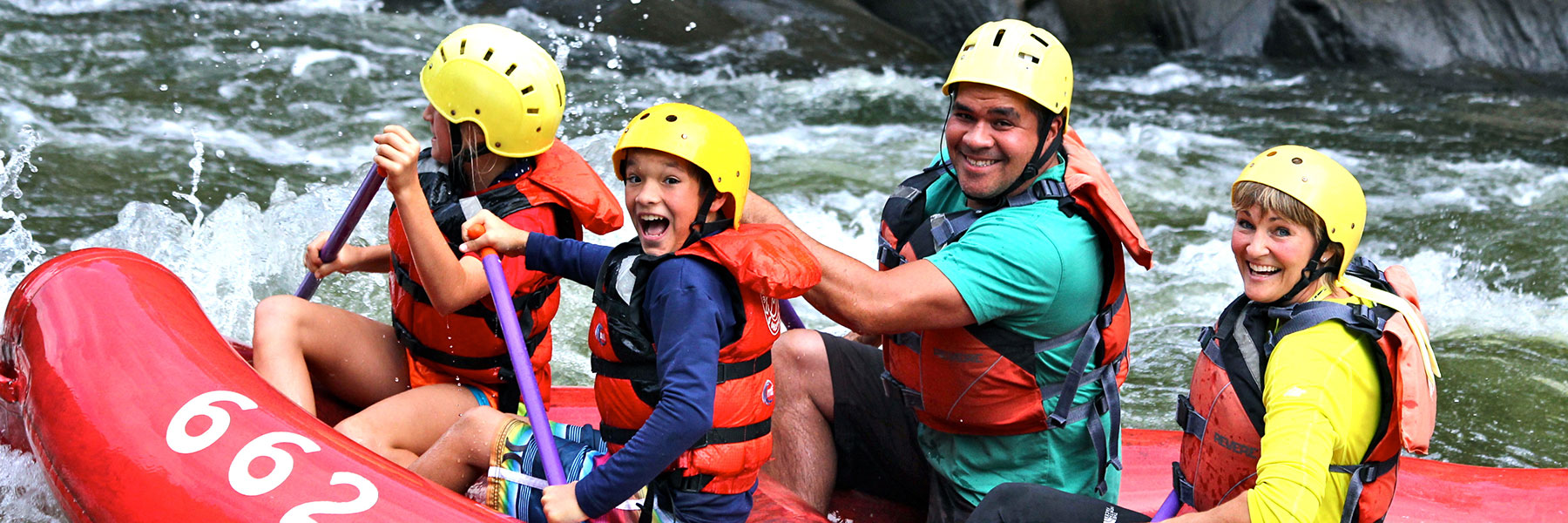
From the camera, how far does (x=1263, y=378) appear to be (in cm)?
235

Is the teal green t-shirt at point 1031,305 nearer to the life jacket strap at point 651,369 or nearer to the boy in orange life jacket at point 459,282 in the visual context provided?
the life jacket strap at point 651,369

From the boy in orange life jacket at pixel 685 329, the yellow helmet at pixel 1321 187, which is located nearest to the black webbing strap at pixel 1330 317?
the yellow helmet at pixel 1321 187

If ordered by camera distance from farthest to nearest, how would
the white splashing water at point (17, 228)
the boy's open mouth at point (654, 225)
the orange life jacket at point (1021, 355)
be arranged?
the white splashing water at point (17, 228) < the orange life jacket at point (1021, 355) < the boy's open mouth at point (654, 225)

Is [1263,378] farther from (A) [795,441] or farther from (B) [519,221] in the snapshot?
(B) [519,221]

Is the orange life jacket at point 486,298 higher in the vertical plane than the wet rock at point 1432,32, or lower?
lower

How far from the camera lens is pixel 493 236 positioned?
8.38 ft

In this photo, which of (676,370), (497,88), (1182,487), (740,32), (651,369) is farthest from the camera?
(740,32)

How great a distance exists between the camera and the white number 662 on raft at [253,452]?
233 cm

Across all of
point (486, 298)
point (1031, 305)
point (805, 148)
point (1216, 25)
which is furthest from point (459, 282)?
point (1216, 25)

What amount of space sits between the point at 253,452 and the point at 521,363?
1.63ft

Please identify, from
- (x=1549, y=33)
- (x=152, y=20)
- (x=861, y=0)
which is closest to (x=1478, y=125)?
(x=1549, y=33)

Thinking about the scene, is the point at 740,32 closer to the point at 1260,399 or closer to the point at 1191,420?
the point at 1191,420

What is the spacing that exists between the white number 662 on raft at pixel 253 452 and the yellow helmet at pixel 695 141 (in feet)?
2.42

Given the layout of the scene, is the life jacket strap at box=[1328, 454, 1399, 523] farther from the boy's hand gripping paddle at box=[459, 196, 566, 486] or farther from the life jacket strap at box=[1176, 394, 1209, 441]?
the boy's hand gripping paddle at box=[459, 196, 566, 486]
